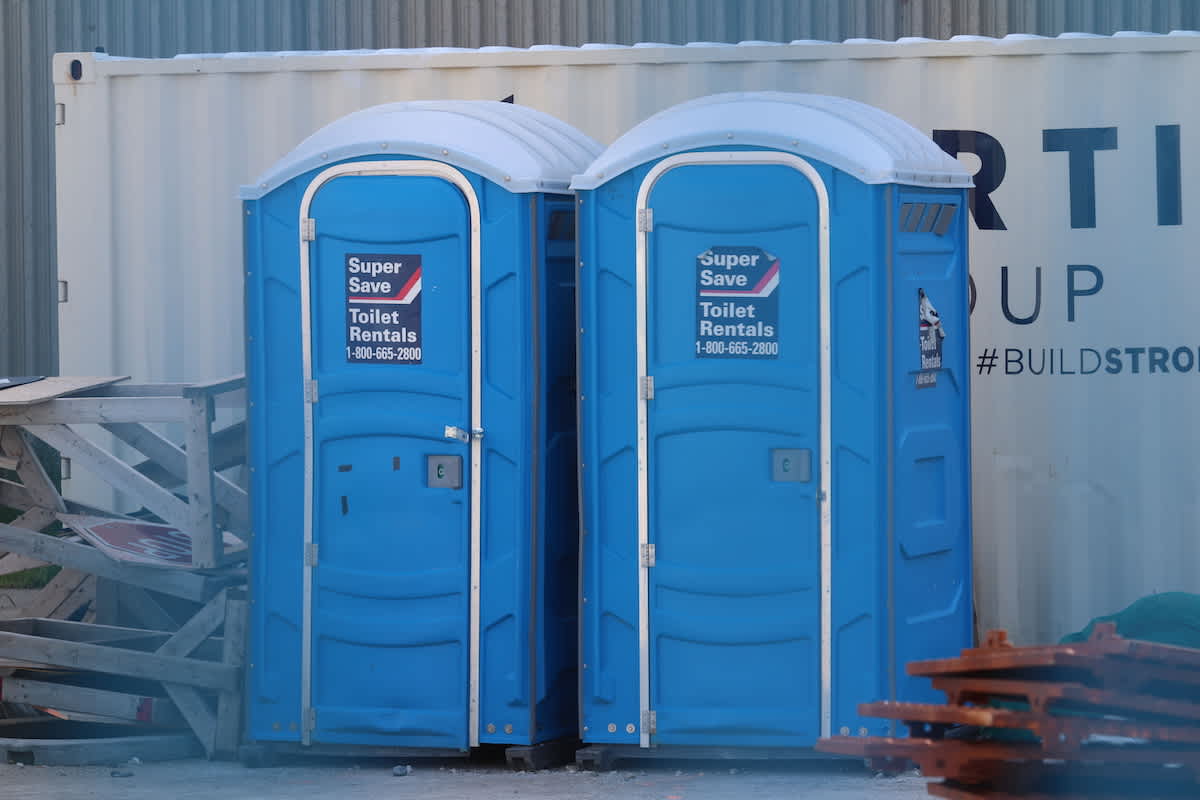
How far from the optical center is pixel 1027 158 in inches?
283

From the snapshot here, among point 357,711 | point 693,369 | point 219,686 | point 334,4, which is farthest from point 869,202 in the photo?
point 334,4

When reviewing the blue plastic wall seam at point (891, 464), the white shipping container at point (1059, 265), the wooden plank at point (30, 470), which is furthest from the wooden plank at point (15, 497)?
the blue plastic wall seam at point (891, 464)

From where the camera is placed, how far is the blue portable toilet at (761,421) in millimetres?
5582

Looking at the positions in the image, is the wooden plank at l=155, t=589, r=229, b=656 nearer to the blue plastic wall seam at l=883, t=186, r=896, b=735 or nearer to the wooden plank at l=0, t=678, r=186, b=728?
the wooden plank at l=0, t=678, r=186, b=728

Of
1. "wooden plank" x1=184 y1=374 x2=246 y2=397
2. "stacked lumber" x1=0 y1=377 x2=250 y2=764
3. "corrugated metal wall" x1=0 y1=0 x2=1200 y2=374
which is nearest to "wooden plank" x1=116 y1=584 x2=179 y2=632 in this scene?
"stacked lumber" x1=0 y1=377 x2=250 y2=764

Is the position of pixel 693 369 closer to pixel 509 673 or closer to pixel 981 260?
pixel 509 673

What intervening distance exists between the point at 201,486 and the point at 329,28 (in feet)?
18.3

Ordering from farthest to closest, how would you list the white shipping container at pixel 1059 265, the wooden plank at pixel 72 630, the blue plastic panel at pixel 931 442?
1. the white shipping container at pixel 1059 265
2. the wooden plank at pixel 72 630
3. the blue plastic panel at pixel 931 442

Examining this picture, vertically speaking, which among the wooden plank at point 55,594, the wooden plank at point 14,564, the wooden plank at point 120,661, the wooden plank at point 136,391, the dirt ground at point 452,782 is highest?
the wooden plank at point 136,391

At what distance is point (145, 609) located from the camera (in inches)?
289

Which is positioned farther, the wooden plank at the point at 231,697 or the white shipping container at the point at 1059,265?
the white shipping container at the point at 1059,265

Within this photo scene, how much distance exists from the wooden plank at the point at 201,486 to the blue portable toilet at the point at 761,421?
4.27ft

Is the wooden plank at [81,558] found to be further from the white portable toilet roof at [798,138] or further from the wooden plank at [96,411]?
the white portable toilet roof at [798,138]

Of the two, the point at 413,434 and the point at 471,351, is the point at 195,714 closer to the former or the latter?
the point at 413,434
